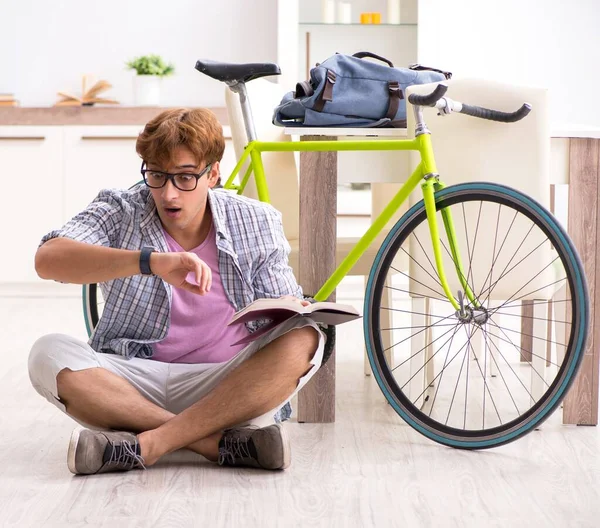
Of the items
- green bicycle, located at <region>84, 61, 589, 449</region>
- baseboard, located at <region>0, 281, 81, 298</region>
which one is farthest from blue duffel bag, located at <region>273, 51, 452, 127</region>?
baseboard, located at <region>0, 281, 81, 298</region>

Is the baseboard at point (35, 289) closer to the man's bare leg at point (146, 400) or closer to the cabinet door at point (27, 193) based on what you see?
the cabinet door at point (27, 193)

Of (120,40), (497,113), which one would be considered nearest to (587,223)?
(497,113)

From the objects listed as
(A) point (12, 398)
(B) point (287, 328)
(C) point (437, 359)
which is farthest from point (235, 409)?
(C) point (437, 359)

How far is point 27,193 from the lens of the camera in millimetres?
4855

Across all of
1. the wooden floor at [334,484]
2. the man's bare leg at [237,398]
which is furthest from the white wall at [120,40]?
the man's bare leg at [237,398]

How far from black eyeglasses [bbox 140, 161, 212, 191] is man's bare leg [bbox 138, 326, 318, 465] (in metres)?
0.37

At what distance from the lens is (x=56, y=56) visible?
5.25m

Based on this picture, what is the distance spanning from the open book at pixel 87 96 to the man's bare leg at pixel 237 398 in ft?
10.7

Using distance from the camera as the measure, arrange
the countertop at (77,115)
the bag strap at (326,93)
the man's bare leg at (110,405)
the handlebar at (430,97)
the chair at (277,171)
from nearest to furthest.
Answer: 1. the man's bare leg at (110,405)
2. the handlebar at (430,97)
3. the bag strap at (326,93)
4. the chair at (277,171)
5. the countertop at (77,115)

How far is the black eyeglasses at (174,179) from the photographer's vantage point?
1.97 metres

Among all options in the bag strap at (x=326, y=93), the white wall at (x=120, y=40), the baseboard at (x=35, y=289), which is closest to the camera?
the bag strap at (x=326, y=93)

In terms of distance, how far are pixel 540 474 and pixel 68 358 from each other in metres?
1.00

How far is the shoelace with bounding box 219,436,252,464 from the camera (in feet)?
6.46

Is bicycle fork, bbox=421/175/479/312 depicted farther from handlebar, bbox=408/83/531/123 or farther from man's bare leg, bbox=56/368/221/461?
man's bare leg, bbox=56/368/221/461
